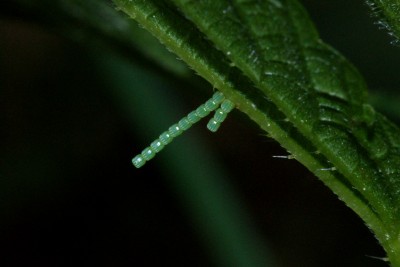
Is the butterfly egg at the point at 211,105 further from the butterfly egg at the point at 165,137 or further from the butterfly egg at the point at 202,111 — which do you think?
the butterfly egg at the point at 165,137

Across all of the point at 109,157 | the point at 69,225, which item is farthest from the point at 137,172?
the point at 69,225

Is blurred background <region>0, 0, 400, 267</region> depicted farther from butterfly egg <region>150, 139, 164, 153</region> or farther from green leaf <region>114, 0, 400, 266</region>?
green leaf <region>114, 0, 400, 266</region>

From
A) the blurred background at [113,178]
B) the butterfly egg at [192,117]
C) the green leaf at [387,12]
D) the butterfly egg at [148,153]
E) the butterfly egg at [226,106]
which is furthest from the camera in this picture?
the blurred background at [113,178]

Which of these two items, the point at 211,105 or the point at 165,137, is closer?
the point at 211,105

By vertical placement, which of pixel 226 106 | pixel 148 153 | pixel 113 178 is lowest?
pixel 226 106

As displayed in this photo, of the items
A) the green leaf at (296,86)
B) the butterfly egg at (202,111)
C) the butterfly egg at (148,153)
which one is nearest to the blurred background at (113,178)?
the butterfly egg at (148,153)

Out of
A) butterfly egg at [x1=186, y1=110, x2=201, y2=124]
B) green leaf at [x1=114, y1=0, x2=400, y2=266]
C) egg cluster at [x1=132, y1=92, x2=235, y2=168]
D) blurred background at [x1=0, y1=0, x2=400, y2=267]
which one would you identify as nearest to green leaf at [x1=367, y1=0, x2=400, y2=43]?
green leaf at [x1=114, y1=0, x2=400, y2=266]

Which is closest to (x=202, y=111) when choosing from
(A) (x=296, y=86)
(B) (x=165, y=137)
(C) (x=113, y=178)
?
(B) (x=165, y=137)

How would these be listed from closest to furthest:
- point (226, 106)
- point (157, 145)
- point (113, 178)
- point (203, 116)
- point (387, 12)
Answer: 1. point (387, 12)
2. point (226, 106)
3. point (203, 116)
4. point (157, 145)
5. point (113, 178)

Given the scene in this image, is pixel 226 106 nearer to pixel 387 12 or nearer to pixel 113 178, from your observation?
pixel 387 12
